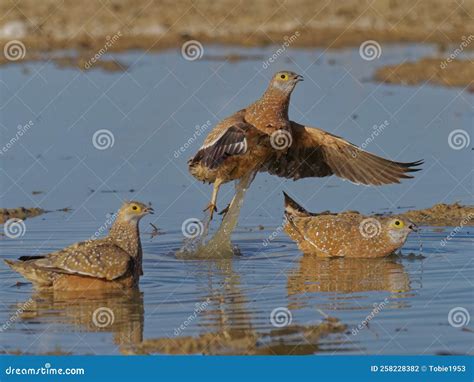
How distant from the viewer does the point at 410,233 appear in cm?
1431

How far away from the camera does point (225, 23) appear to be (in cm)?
3359

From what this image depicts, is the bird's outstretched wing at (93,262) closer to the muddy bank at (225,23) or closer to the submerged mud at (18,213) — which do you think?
the submerged mud at (18,213)

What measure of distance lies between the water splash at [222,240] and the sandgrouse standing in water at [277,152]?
0.27m

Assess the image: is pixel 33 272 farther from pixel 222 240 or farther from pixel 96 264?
pixel 222 240

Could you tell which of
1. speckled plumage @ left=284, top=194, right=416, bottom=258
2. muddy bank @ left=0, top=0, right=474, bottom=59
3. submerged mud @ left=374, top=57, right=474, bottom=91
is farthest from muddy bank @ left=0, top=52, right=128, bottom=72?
speckled plumage @ left=284, top=194, right=416, bottom=258

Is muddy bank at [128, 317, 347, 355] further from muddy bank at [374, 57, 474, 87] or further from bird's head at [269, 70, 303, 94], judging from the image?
muddy bank at [374, 57, 474, 87]

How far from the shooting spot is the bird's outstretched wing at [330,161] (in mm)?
14641

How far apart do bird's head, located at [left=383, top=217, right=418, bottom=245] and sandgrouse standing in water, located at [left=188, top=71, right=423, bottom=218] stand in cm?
106

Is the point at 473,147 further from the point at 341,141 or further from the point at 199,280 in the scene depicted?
the point at 199,280

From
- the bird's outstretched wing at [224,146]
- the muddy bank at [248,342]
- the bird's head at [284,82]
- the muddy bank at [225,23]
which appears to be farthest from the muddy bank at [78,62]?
the muddy bank at [248,342]

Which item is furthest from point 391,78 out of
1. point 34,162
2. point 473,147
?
point 34,162

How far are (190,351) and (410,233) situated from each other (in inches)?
210

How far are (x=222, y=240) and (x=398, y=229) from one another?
2.01 metres

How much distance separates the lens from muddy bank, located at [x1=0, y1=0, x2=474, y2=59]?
102ft
